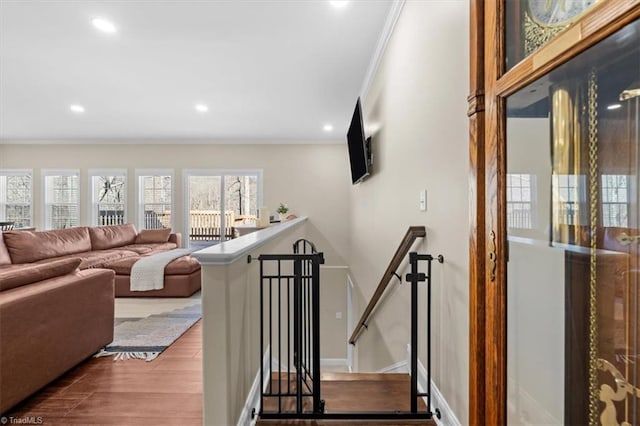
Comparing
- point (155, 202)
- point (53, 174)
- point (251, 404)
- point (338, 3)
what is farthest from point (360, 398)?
point (53, 174)

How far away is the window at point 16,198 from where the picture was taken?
7230 millimetres

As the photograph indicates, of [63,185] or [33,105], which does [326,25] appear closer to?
[33,105]

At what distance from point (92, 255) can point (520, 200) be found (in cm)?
611

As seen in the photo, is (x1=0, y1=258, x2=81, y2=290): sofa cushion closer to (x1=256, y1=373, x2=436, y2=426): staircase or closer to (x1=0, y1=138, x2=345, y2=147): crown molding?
(x1=256, y1=373, x2=436, y2=426): staircase

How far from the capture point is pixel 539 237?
105 cm

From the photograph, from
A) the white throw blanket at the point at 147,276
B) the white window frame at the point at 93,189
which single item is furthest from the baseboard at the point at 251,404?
the white window frame at the point at 93,189

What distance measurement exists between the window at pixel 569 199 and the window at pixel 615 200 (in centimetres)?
6

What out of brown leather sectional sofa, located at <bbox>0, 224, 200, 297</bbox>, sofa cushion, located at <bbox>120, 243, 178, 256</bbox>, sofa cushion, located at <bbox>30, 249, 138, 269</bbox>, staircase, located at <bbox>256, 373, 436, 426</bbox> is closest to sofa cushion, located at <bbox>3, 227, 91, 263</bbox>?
brown leather sectional sofa, located at <bbox>0, 224, 200, 297</bbox>

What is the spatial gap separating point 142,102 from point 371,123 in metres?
3.43

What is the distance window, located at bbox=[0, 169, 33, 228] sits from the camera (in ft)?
23.7

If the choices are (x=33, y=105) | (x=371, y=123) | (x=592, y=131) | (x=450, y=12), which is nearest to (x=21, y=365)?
(x=592, y=131)

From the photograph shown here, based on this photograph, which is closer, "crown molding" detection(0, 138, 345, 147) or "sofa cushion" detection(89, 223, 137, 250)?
"sofa cushion" detection(89, 223, 137, 250)

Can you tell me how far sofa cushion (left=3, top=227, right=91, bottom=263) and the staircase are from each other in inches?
176

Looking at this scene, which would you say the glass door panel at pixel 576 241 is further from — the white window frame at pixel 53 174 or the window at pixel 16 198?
the window at pixel 16 198
